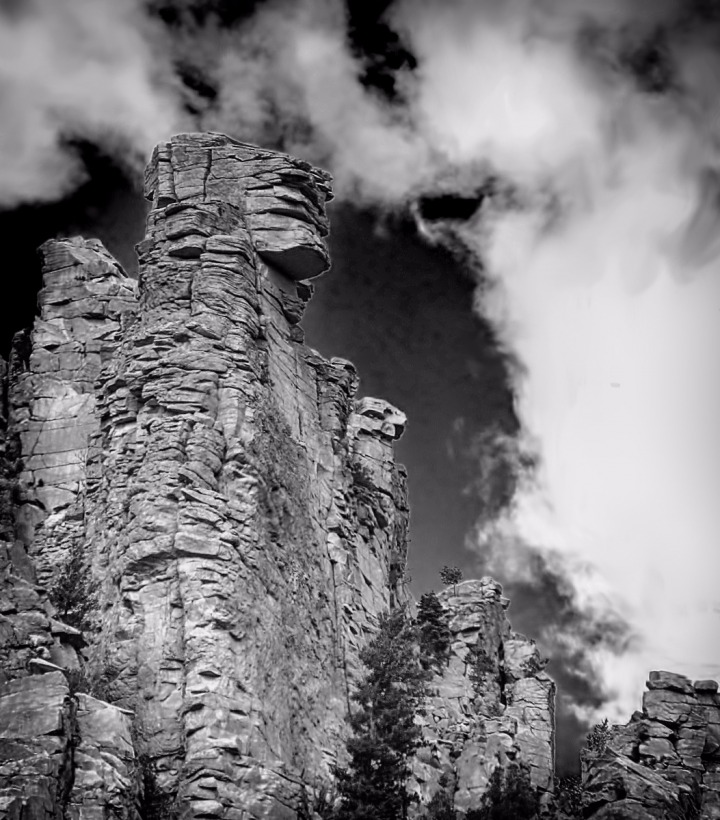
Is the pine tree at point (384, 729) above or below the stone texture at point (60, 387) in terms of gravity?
below

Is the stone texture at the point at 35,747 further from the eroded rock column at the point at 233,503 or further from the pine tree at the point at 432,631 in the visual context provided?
the pine tree at the point at 432,631

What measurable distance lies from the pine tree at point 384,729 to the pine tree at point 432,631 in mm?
6043

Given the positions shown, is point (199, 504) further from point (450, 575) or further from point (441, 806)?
point (450, 575)

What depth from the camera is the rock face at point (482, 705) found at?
73.2 m

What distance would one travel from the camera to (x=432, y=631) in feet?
281

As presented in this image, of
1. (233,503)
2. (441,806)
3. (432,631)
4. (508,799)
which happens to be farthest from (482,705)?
(233,503)

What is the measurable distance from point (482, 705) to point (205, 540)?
28.7 metres

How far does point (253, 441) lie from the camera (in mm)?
68188

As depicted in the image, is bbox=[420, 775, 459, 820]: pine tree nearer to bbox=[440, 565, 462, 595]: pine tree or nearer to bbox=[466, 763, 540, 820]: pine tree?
bbox=[466, 763, 540, 820]: pine tree

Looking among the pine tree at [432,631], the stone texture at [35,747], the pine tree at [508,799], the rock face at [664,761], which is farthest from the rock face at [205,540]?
the rock face at [664,761]

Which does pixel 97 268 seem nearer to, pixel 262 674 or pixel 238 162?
pixel 238 162

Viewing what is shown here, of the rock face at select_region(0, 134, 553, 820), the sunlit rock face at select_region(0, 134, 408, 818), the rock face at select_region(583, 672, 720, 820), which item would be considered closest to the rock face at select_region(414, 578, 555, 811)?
the rock face at select_region(0, 134, 553, 820)

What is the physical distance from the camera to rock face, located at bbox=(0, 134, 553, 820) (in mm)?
54375

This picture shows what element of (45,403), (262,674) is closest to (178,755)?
(262,674)
